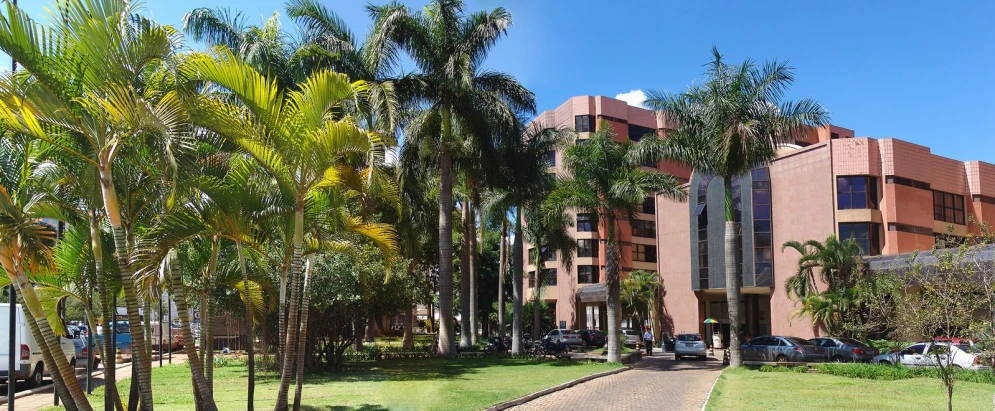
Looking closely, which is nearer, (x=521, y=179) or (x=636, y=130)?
(x=521, y=179)

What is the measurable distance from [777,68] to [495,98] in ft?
33.5

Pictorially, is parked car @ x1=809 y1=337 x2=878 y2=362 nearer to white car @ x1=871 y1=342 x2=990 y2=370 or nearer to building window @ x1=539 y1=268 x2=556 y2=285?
white car @ x1=871 y1=342 x2=990 y2=370

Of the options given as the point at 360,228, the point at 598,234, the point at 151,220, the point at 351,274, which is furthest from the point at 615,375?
the point at 598,234

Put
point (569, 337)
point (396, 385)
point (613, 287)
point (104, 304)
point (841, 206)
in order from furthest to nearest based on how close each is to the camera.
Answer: point (569, 337)
point (841, 206)
point (613, 287)
point (396, 385)
point (104, 304)

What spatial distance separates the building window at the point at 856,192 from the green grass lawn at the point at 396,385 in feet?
61.5

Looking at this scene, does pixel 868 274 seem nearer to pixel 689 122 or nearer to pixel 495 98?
pixel 689 122

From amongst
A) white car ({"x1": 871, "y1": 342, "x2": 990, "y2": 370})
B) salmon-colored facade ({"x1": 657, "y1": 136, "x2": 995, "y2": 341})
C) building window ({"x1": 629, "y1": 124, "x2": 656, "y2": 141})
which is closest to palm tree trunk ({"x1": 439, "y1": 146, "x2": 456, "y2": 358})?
white car ({"x1": 871, "y1": 342, "x2": 990, "y2": 370})

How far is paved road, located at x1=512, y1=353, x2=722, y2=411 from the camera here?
51.7ft

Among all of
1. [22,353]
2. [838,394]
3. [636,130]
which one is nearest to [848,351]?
[838,394]

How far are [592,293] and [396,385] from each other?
41829 mm

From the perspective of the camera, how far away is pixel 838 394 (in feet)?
57.0

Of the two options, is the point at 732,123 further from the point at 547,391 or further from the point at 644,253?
the point at 644,253

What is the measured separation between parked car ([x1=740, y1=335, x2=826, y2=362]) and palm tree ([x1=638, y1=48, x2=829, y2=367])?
2642mm

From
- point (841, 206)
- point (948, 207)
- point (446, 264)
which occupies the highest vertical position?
point (948, 207)
